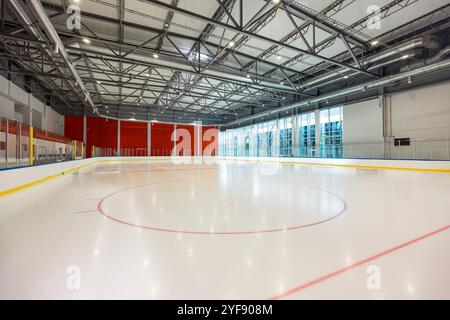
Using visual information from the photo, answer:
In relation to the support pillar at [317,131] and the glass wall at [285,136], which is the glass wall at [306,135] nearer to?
the support pillar at [317,131]

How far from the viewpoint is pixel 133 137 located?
30078 millimetres

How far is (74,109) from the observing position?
2598 centimetres

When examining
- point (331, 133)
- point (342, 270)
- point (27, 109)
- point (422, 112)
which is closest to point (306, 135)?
point (331, 133)

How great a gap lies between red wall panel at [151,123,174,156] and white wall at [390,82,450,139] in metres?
26.7

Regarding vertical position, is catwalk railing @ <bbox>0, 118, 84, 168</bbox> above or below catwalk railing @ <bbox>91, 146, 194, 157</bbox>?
below

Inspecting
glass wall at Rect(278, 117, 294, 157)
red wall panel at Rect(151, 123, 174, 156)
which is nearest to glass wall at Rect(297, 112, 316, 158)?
glass wall at Rect(278, 117, 294, 157)

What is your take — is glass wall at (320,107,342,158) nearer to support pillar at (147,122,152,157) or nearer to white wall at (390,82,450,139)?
white wall at (390,82,450,139)

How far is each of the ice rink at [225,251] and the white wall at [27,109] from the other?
14.1 m

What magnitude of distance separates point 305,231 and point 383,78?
14.5 m

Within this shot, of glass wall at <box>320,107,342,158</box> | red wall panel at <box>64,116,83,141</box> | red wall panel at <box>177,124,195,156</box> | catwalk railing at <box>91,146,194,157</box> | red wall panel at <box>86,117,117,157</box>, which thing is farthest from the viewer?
red wall panel at <box>177,124,195,156</box>

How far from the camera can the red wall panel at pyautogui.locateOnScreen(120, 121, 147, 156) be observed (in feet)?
96.7

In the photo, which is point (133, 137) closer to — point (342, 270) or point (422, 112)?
point (422, 112)

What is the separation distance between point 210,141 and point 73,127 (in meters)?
18.9
